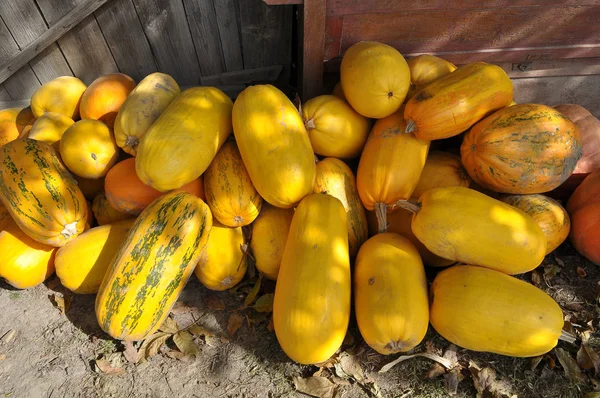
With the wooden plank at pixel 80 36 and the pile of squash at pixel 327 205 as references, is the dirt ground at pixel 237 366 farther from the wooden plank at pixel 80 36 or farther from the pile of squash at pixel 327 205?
the wooden plank at pixel 80 36

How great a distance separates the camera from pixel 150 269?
6.81ft

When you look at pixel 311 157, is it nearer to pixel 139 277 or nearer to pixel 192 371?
pixel 139 277

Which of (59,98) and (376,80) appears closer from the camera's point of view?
(376,80)

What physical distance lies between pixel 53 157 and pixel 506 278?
2.69 metres

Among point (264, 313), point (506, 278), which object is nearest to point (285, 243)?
point (264, 313)

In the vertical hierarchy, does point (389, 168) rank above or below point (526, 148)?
below

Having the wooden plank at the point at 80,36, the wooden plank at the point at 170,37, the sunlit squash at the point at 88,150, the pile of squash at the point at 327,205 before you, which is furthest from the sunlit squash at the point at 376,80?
the wooden plank at the point at 80,36

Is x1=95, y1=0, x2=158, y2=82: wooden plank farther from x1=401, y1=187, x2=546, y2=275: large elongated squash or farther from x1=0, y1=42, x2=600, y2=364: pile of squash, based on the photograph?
x1=401, y1=187, x2=546, y2=275: large elongated squash

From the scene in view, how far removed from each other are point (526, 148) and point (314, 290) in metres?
1.44

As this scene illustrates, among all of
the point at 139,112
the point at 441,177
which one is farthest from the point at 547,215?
the point at 139,112

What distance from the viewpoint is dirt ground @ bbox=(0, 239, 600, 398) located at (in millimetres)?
2168

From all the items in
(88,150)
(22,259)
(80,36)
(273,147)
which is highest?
(80,36)

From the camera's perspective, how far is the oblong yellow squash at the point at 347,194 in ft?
8.22

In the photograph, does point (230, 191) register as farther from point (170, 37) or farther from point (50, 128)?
point (170, 37)
